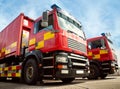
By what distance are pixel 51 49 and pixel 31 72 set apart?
118 cm

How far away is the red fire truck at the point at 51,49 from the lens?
5.33 metres

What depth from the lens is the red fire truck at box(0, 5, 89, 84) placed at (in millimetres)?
5328

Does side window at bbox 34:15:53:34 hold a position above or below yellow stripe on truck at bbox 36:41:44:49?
above

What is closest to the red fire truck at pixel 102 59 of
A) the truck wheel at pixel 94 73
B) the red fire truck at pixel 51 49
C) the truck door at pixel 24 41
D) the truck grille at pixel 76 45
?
the truck wheel at pixel 94 73

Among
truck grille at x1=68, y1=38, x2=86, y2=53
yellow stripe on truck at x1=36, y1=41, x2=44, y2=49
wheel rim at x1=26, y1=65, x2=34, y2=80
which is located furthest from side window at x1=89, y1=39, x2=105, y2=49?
wheel rim at x1=26, y1=65, x2=34, y2=80

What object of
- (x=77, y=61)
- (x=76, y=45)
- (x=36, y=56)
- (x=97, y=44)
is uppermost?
(x=97, y=44)

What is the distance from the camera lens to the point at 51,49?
5477mm

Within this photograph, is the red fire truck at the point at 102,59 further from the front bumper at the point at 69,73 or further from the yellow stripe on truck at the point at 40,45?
the yellow stripe on truck at the point at 40,45

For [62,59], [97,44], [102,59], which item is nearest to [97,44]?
[97,44]

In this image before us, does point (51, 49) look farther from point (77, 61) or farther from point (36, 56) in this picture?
point (77, 61)

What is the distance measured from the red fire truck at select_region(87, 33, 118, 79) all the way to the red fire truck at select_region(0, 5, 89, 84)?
2884mm

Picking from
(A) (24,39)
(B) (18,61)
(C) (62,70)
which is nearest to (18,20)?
(A) (24,39)

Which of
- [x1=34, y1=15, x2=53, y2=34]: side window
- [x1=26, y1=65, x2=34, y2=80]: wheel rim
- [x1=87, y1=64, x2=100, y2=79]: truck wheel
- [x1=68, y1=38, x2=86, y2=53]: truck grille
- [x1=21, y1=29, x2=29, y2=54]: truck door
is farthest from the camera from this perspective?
[x1=87, y1=64, x2=100, y2=79]: truck wheel

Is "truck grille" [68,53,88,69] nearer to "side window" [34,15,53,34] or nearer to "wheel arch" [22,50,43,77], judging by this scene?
"wheel arch" [22,50,43,77]
